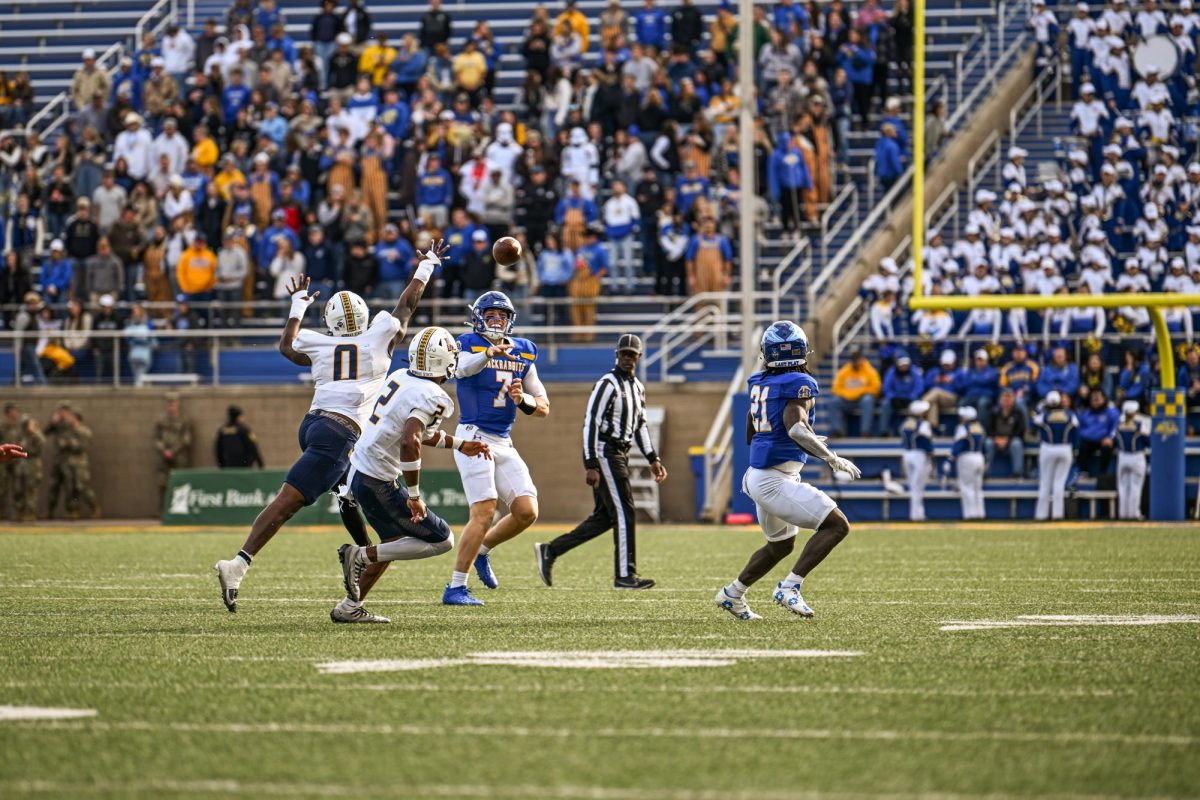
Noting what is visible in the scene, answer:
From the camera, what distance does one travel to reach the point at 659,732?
18.4ft

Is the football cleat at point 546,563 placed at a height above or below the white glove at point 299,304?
below

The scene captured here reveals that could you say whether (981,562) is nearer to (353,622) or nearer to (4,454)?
(353,622)

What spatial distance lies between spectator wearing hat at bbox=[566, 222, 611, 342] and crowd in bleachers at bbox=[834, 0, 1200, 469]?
3.24 meters

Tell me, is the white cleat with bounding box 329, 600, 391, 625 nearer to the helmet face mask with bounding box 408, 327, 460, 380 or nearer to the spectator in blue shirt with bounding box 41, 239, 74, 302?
the helmet face mask with bounding box 408, 327, 460, 380

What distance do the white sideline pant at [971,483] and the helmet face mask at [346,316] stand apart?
476 inches

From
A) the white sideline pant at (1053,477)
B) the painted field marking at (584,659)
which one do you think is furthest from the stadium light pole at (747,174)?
the painted field marking at (584,659)

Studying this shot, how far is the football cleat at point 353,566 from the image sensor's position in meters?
9.12

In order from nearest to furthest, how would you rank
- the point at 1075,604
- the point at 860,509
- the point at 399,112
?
the point at 1075,604 < the point at 860,509 < the point at 399,112

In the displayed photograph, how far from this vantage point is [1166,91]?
22.4 meters

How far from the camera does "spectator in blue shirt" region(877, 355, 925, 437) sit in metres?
21.8

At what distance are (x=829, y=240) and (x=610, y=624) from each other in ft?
52.3

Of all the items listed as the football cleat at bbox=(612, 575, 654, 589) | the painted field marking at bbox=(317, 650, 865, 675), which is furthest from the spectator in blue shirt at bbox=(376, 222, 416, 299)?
the painted field marking at bbox=(317, 650, 865, 675)

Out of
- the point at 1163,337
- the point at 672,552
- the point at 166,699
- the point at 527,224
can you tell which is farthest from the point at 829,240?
the point at 166,699

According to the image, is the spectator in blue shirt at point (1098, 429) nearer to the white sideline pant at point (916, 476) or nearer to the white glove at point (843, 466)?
the white sideline pant at point (916, 476)
